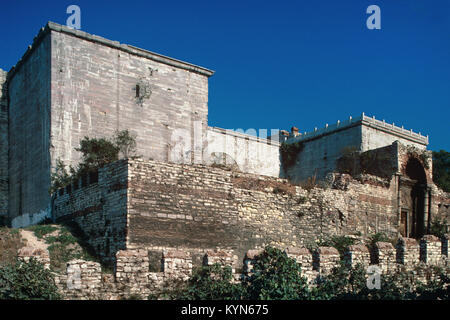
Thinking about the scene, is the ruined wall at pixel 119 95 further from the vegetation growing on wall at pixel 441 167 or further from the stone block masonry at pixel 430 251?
the vegetation growing on wall at pixel 441 167

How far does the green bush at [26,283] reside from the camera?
8117 mm

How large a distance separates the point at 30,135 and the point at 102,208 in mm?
10541

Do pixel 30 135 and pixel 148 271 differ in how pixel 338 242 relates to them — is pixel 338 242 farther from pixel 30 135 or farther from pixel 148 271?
pixel 30 135

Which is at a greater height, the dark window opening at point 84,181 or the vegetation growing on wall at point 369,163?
the vegetation growing on wall at point 369,163

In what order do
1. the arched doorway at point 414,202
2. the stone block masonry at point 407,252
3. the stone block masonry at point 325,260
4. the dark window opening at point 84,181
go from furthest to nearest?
the arched doorway at point 414,202
the dark window opening at point 84,181
the stone block masonry at point 407,252
the stone block masonry at point 325,260

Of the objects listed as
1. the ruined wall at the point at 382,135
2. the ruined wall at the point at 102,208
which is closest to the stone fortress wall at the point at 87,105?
the ruined wall at the point at 102,208

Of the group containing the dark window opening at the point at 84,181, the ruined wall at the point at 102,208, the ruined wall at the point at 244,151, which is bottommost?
the ruined wall at the point at 102,208

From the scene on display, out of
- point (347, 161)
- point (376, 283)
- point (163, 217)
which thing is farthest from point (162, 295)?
point (347, 161)

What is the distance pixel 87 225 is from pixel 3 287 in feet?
21.5

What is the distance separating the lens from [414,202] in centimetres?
2311

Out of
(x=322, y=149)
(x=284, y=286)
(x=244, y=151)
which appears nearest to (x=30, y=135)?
(x=244, y=151)

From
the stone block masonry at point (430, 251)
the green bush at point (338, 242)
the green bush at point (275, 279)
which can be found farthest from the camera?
the green bush at point (338, 242)

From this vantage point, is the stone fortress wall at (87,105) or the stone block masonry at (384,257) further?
the stone fortress wall at (87,105)

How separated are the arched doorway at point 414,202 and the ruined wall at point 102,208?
588 inches
